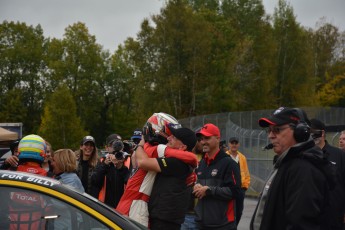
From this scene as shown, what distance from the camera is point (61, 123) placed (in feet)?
199

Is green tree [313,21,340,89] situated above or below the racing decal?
above

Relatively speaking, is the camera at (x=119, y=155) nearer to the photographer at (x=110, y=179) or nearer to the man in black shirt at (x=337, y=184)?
the photographer at (x=110, y=179)

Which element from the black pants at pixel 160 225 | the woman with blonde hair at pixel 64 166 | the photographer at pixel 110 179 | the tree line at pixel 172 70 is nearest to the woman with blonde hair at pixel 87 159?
the photographer at pixel 110 179

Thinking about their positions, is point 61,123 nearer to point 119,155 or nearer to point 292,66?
point 292,66

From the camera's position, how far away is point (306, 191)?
395 cm

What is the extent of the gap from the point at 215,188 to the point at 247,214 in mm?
8521

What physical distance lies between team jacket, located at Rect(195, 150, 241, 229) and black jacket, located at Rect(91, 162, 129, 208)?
131cm

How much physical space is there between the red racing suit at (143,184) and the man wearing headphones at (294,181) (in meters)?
1.20

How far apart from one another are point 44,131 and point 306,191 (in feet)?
191

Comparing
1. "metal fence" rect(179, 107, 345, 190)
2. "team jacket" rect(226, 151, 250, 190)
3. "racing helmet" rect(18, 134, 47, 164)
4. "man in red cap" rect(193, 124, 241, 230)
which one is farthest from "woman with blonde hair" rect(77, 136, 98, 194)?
"metal fence" rect(179, 107, 345, 190)

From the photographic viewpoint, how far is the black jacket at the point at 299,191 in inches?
155

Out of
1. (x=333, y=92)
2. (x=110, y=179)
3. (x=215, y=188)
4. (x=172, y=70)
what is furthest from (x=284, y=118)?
(x=333, y=92)

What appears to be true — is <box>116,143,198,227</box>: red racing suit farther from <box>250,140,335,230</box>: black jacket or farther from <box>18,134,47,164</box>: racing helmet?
<box>250,140,335,230</box>: black jacket

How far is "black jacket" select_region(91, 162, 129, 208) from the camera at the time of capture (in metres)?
7.68
